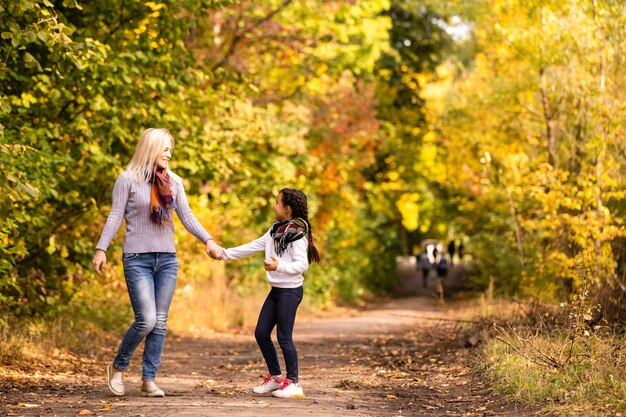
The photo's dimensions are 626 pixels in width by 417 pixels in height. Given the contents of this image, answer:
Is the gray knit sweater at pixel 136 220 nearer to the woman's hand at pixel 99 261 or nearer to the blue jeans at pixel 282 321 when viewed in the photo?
the woman's hand at pixel 99 261

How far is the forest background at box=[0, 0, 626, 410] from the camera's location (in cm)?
1059

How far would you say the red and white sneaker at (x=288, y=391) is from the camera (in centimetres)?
760

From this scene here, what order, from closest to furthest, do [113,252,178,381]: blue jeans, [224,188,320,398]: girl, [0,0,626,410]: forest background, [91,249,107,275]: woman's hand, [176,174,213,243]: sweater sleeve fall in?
[91,249,107,275]: woman's hand → [113,252,178,381]: blue jeans → [224,188,320,398]: girl → [176,174,213,243]: sweater sleeve → [0,0,626,410]: forest background

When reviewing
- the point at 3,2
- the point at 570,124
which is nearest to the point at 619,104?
the point at 570,124

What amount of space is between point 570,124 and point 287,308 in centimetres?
911

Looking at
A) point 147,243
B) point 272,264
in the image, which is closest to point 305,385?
point 272,264

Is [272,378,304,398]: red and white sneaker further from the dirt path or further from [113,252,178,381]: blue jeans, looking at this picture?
[113,252,178,381]: blue jeans

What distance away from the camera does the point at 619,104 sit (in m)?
11.9

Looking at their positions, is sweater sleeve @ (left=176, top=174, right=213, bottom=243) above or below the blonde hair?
below

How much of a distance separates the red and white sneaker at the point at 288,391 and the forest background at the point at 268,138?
→ 2656 millimetres

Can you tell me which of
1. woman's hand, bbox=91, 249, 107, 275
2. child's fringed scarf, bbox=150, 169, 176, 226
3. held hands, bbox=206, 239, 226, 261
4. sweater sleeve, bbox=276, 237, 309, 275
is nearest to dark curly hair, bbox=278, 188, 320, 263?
sweater sleeve, bbox=276, 237, 309, 275

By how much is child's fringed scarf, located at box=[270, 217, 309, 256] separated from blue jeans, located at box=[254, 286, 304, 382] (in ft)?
1.19

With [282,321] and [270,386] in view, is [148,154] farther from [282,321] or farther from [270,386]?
[270,386]

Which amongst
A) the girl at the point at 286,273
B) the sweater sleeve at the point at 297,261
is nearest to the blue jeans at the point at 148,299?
the girl at the point at 286,273
